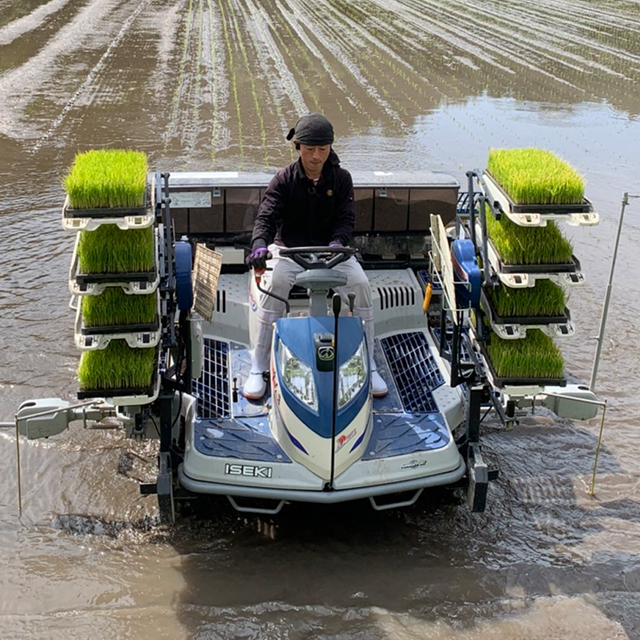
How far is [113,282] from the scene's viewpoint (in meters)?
3.86

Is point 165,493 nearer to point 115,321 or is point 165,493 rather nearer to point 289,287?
point 115,321

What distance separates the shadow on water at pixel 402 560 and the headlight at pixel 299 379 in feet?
2.52

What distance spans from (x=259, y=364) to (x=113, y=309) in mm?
1118

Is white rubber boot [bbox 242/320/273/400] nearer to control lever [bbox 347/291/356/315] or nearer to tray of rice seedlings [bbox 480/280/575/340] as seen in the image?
control lever [bbox 347/291/356/315]

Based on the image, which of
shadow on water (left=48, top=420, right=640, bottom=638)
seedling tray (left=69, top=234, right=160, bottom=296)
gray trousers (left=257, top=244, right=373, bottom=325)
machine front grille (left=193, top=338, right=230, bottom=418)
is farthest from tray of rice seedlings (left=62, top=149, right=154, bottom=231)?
shadow on water (left=48, top=420, right=640, bottom=638)

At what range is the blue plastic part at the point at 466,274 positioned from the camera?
432 centimetres

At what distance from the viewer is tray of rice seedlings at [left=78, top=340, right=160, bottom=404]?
4012 mm

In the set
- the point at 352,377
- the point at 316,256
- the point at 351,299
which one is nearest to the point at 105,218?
the point at 316,256

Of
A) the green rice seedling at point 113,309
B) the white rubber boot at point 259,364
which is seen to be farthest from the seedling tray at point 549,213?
the green rice seedling at point 113,309

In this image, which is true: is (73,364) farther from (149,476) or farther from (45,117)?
(45,117)

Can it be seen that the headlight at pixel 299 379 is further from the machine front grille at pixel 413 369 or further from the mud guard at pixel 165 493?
the machine front grille at pixel 413 369

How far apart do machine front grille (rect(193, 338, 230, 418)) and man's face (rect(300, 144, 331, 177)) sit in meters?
1.33

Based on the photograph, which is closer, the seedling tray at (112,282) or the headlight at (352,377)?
the seedling tray at (112,282)

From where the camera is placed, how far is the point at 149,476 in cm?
491
